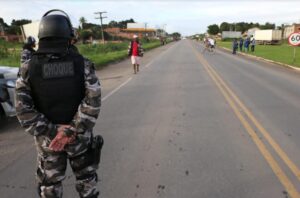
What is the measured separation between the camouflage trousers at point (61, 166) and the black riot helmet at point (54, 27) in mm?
849

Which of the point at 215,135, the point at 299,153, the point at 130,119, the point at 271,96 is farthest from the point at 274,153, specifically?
the point at 271,96

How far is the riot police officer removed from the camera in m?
2.71

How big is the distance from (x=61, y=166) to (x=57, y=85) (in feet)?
2.52

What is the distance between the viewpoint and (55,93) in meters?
2.74

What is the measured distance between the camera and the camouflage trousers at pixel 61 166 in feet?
9.66

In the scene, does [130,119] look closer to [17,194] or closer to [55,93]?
[17,194]

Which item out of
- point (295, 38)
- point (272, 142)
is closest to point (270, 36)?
point (295, 38)

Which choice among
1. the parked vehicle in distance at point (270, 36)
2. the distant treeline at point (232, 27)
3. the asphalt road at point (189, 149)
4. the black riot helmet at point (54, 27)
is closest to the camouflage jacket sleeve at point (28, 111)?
the black riot helmet at point (54, 27)

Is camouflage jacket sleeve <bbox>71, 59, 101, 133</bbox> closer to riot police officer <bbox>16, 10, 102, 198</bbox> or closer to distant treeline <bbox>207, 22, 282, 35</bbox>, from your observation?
riot police officer <bbox>16, 10, 102, 198</bbox>

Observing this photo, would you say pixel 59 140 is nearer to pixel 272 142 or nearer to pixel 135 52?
pixel 272 142

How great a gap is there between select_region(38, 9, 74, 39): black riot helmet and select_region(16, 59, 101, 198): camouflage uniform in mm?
277

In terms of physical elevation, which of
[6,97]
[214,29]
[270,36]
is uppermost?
[6,97]

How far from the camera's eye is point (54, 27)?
8.97 feet

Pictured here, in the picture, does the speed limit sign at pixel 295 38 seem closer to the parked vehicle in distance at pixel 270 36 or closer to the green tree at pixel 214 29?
the parked vehicle in distance at pixel 270 36
